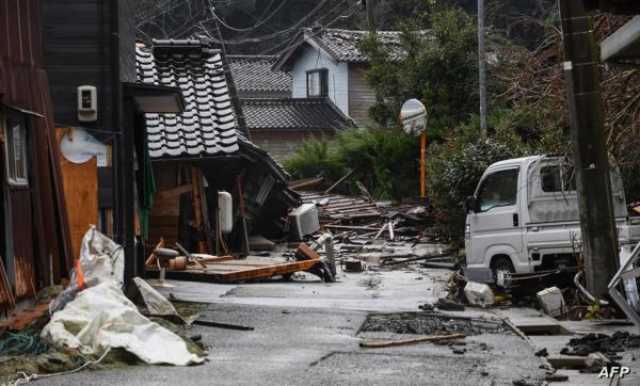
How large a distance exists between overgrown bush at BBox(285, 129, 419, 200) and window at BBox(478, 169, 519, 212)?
59.3ft

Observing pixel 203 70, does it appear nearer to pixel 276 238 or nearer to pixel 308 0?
pixel 276 238

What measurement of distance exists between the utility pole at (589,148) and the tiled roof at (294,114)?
33741mm

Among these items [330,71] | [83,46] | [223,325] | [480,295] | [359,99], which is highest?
[330,71]

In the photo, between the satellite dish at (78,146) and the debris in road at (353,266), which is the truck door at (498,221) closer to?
the debris in road at (353,266)

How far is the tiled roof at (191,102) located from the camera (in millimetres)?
22422

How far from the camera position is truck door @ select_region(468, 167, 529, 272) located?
16375 mm

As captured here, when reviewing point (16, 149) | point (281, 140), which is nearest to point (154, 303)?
point (16, 149)

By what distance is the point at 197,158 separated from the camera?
73.6ft

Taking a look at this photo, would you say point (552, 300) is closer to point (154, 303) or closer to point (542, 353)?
point (542, 353)

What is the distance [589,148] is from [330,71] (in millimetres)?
38784

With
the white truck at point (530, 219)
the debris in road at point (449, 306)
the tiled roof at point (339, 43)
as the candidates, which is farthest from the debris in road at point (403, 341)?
the tiled roof at point (339, 43)

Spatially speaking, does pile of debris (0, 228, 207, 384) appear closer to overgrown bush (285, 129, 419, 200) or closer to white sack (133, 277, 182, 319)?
white sack (133, 277, 182, 319)

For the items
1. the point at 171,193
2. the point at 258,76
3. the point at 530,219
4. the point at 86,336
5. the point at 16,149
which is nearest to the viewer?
the point at 86,336

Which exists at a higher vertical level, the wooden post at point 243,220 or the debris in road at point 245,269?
the wooden post at point 243,220
